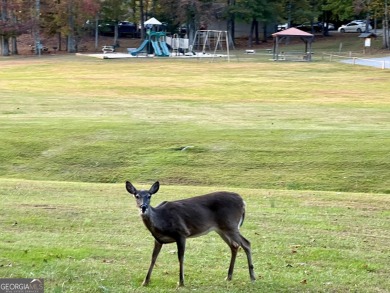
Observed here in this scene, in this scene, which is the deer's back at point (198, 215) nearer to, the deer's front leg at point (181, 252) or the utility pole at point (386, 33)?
the deer's front leg at point (181, 252)

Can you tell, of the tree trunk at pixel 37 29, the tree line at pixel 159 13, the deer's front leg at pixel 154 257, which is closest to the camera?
the deer's front leg at pixel 154 257

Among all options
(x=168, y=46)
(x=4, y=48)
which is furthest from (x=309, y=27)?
(x=4, y=48)

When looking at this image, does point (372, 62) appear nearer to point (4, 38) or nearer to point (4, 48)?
point (4, 38)

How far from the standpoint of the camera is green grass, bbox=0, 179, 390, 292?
8688 mm

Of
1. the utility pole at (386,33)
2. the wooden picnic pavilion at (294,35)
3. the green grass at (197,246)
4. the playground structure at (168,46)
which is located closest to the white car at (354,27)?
the utility pole at (386,33)

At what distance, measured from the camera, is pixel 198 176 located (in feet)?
67.1

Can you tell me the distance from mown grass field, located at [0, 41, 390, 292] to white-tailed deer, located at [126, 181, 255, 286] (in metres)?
0.44

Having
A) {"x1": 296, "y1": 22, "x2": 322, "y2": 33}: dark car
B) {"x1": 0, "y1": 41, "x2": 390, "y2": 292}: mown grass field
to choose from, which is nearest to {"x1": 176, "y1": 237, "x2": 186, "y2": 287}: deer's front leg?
{"x1": 0, "y1": 41, "x2": 390, "y2": 292}: mown grass field

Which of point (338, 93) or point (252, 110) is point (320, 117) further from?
point (338, 93)

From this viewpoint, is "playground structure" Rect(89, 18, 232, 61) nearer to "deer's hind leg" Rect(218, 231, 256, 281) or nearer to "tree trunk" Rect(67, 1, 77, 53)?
"tree trunk" Rect(67, 1, 77, 53)

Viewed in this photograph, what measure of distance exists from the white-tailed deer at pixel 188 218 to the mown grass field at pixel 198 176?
44 centimetres

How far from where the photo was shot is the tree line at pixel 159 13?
3361 inches

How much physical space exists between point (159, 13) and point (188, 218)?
9013cm

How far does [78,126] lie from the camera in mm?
26875
